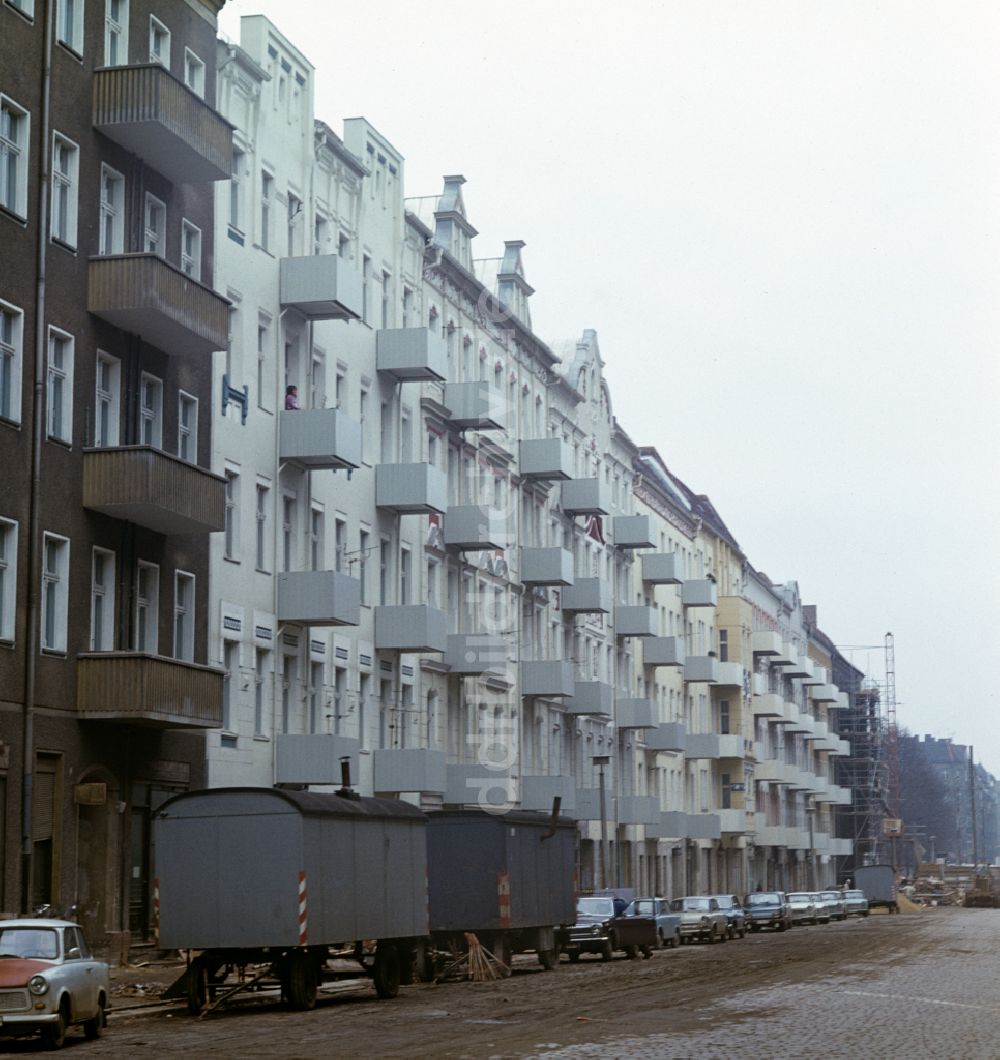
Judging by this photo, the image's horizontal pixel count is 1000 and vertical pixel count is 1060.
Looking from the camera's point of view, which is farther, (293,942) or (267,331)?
(267,331)

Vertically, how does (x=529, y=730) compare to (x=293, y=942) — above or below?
above

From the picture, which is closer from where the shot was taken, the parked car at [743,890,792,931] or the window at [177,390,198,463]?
the window at [177,390,198,463]

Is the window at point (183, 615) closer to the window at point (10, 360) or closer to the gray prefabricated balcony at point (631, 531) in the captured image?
the window at point (10, 360)

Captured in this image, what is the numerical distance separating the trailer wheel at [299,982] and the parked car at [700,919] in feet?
109

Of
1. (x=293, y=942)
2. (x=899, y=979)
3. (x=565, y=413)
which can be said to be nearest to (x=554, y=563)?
(x=565, y=413)

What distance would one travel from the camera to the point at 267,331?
4419 cm

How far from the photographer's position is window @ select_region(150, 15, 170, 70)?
37.8 meters

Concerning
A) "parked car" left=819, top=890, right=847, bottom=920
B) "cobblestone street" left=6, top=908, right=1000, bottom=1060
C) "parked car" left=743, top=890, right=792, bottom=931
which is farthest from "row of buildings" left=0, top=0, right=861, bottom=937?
"parked car" left=819, top=890, right=847, bottom=920

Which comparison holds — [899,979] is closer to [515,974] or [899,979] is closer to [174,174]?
[515,974]

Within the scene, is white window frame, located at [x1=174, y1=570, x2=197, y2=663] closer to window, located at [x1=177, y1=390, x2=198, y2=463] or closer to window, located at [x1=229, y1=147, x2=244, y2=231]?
window, located at [x1=177, y1=390, x2=198, y2=463]

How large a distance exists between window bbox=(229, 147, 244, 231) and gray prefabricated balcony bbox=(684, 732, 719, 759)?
2053 inches

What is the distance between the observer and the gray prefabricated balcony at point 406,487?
49875mm

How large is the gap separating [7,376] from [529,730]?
3485 centimetres

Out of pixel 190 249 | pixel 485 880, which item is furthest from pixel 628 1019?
pixel 190 249
